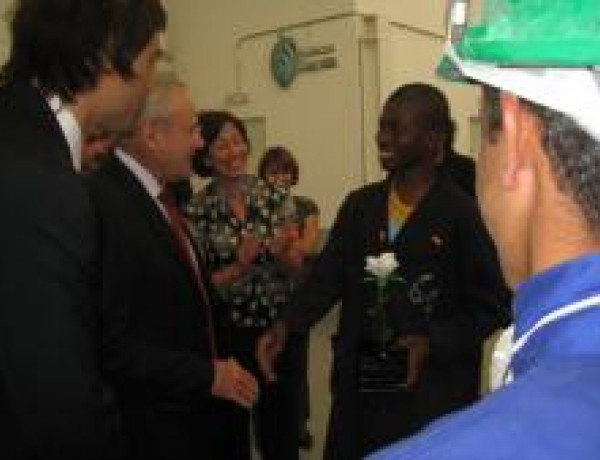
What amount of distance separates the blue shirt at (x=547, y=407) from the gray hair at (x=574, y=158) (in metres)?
0.05

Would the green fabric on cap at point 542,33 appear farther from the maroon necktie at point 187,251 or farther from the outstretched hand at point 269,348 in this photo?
the outstretched hand at point 269,348

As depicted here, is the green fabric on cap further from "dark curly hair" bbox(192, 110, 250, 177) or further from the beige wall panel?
the beige wall panel

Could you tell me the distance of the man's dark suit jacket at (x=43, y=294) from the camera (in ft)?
4.13

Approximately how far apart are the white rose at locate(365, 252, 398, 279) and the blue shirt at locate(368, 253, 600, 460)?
162 cm

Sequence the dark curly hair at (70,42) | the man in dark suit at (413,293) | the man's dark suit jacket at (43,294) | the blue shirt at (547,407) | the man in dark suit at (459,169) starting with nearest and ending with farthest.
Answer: the blue shirt at (547,407) < the man's dark suit jacket at (43,294) < the dark curly hair at (70,42) < the man in dark suit at (413,293) < the man in dark suit at (459,169)

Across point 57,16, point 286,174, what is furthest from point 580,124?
point 286,174

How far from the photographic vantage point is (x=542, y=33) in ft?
2.23

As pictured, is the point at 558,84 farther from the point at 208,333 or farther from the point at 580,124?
the point at 208,333

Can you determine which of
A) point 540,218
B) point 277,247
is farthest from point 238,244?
point 540,218

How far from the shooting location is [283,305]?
3031 mm

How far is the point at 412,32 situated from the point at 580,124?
4.99 m

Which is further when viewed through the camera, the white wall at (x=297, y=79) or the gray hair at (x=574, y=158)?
the white wall at (x=297, y=79)

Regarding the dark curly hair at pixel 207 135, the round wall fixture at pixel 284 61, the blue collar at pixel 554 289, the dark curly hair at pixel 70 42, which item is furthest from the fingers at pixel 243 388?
the round wall fixture at pixel 284 61

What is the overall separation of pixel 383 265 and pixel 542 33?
5.26ft
